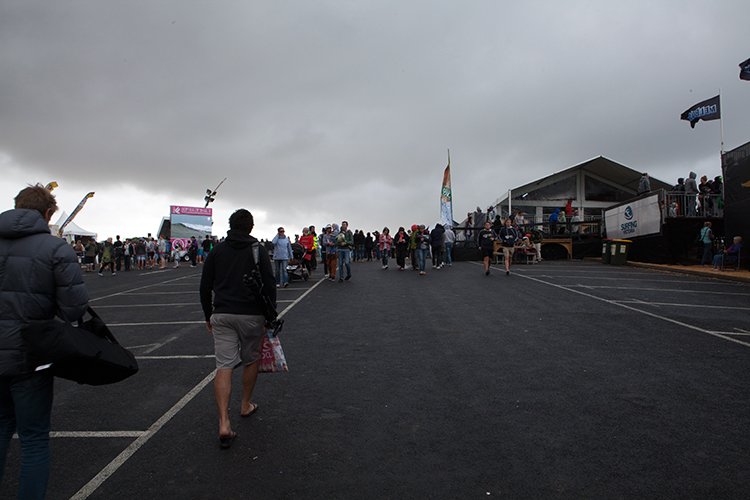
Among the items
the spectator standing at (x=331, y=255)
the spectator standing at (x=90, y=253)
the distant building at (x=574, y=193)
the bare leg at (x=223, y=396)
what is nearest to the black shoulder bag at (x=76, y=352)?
the bare leg at (x=223, y=396)

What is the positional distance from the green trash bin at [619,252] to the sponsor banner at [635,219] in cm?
97

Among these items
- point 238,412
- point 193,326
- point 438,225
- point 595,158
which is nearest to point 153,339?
point 193,326

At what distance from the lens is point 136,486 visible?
2.92 m

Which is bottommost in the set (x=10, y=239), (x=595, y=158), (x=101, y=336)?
(x=101, y=336)

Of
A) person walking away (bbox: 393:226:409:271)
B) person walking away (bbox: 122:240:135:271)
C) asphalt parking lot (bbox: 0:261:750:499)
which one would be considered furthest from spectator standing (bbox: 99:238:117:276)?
asphalt parking lot (bbox: 0:261:750:499)

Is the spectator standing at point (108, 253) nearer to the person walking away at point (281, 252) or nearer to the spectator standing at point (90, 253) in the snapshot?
the spectator standing at point (90, 253)

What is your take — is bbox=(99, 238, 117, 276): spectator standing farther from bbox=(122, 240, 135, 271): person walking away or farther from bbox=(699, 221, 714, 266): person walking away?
bbox=(699, 221, 714, 266): person walking away

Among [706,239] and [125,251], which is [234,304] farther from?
[125,251]

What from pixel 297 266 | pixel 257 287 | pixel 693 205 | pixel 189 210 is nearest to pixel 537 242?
pixel 693 205

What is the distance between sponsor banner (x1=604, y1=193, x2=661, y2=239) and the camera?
18.8 metres

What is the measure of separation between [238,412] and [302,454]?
41.9 inches

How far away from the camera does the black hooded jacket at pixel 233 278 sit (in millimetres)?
3709

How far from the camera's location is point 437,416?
391 cm

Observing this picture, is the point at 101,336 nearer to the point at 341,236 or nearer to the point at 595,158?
the point at 341,236
